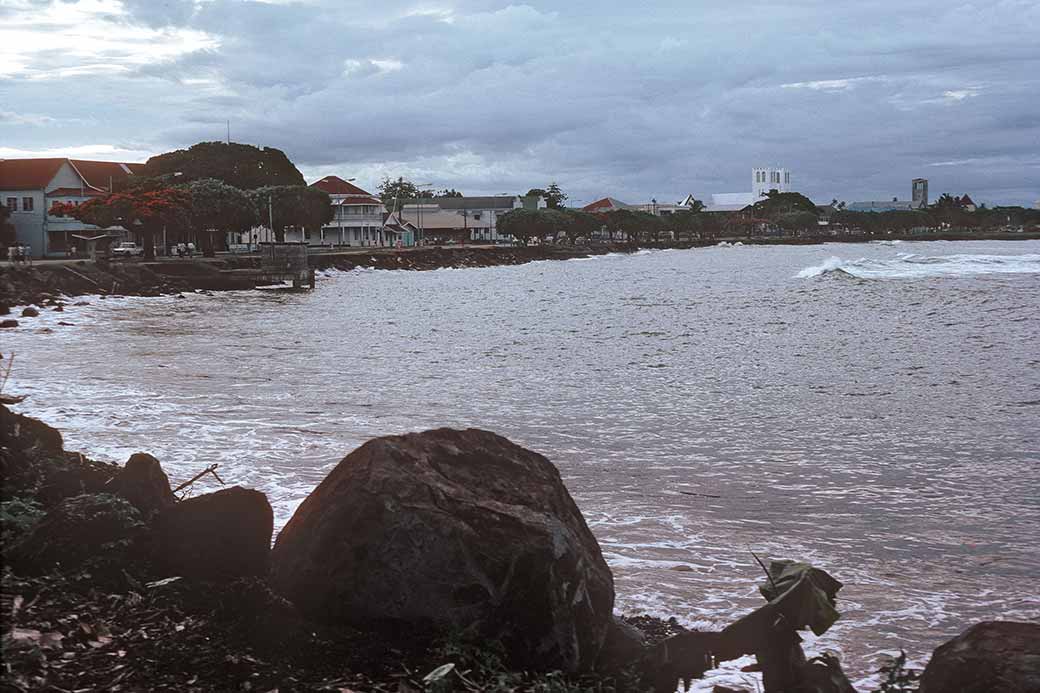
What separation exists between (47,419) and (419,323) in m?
28.0

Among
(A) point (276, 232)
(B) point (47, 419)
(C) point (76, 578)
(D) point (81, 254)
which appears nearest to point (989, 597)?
(C) point (76, 578)

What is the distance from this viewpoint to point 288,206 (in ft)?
310

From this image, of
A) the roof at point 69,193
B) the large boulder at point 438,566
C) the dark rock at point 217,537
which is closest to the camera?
the large boulder at point 438,566

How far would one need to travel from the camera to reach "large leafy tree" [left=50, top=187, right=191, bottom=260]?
64.3 m

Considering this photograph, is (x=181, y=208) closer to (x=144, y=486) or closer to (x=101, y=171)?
(x=101, y=171)

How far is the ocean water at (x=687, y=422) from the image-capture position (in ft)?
27.1

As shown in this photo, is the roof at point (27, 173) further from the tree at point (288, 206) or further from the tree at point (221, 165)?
the tree at point (288, 206)

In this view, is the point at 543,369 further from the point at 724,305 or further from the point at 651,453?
the point at 724,305

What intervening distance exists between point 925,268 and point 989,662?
10053 cm

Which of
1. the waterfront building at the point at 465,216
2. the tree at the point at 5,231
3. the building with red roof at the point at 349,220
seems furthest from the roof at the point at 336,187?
the tree at the point at 5,231

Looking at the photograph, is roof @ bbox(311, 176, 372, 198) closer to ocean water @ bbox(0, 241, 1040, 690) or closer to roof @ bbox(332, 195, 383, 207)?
roof @ bbox(332, 195, 383, 207)

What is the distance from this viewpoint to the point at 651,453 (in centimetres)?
1352

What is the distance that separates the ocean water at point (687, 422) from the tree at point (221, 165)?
61.5m

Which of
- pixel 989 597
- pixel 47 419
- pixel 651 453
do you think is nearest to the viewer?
pixel 989 597
